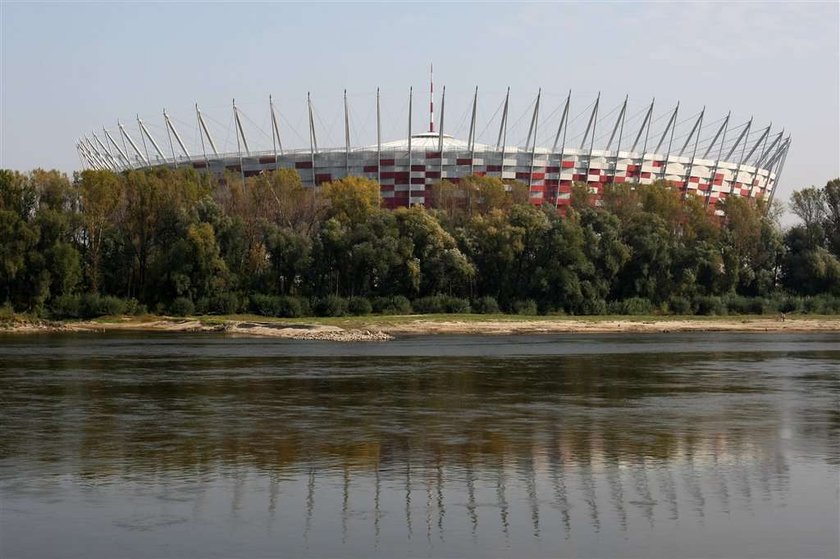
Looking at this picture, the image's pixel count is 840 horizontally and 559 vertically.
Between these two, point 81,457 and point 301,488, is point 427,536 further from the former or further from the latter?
point 81,457

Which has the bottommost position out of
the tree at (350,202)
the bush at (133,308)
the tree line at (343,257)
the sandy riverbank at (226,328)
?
the sandy riverbank at (226,328)

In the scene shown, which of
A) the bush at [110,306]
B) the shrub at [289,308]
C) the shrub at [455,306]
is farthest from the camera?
the shrub at [455,306]

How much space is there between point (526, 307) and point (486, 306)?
3.04 meters

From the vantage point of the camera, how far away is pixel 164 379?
3988cm

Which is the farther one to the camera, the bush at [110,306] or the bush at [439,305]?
the bush at [439,305]

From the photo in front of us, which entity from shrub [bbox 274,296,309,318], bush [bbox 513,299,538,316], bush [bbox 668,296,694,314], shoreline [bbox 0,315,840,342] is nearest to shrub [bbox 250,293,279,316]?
shrub [bbox 274,296,309,318]

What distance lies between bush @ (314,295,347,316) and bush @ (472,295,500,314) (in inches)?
399

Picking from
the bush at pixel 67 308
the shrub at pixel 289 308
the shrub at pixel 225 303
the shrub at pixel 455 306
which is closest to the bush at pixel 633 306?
the shrub at pixel 455 306

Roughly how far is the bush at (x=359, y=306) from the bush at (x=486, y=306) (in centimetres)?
835

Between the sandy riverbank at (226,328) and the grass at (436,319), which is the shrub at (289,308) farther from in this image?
the sandy riverbank at (226,328)

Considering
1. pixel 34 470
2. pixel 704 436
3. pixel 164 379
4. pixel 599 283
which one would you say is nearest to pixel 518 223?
pixel 599 283

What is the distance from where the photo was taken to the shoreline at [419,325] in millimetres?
73938

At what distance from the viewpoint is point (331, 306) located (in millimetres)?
81938

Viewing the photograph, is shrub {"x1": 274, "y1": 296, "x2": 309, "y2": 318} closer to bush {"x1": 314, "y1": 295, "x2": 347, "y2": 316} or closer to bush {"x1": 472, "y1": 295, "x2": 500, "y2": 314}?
bush {"x1": 314, "y1": 295, "x2": 347, "y2": 316}
